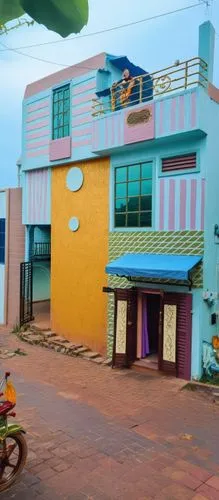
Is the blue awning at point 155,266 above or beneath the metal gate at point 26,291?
above

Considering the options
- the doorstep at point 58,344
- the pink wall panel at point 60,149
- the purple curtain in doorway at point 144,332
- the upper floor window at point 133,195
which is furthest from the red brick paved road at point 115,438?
the pink wall panel at point 60,149

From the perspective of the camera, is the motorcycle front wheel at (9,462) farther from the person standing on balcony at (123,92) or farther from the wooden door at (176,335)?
the person standing on balcony at (123,92)

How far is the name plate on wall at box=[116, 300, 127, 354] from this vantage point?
988cm

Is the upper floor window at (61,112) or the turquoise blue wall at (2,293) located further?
the turquoise blue wall at (2,293)

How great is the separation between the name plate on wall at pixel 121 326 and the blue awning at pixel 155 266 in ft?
2.77

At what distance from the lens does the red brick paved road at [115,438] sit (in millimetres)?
4391

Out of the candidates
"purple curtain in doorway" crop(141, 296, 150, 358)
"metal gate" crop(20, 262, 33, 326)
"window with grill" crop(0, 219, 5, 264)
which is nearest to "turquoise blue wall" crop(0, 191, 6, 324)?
"window with grill" crop(0, 219, 5, 264)

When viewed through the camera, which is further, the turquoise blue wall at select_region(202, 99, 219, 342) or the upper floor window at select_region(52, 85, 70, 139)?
the upper floor window at select_region(52, 85, 70, 139)

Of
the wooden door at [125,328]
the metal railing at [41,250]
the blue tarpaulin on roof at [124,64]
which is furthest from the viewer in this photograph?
the metal railing at [41,250]

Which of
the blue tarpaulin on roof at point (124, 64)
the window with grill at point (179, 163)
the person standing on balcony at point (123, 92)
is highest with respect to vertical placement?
the blue tarpaulin on roof at point (124, 64)

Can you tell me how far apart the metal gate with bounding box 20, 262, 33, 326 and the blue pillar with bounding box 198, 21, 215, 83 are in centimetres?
848

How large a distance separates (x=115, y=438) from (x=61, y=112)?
9.75 m

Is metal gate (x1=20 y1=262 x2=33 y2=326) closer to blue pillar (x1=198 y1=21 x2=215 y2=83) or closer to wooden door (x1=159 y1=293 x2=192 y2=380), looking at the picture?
wooden door (x1=159 y1=293 x2=192 y2=380)

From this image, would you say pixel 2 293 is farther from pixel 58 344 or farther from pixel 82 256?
pixel 82 256
